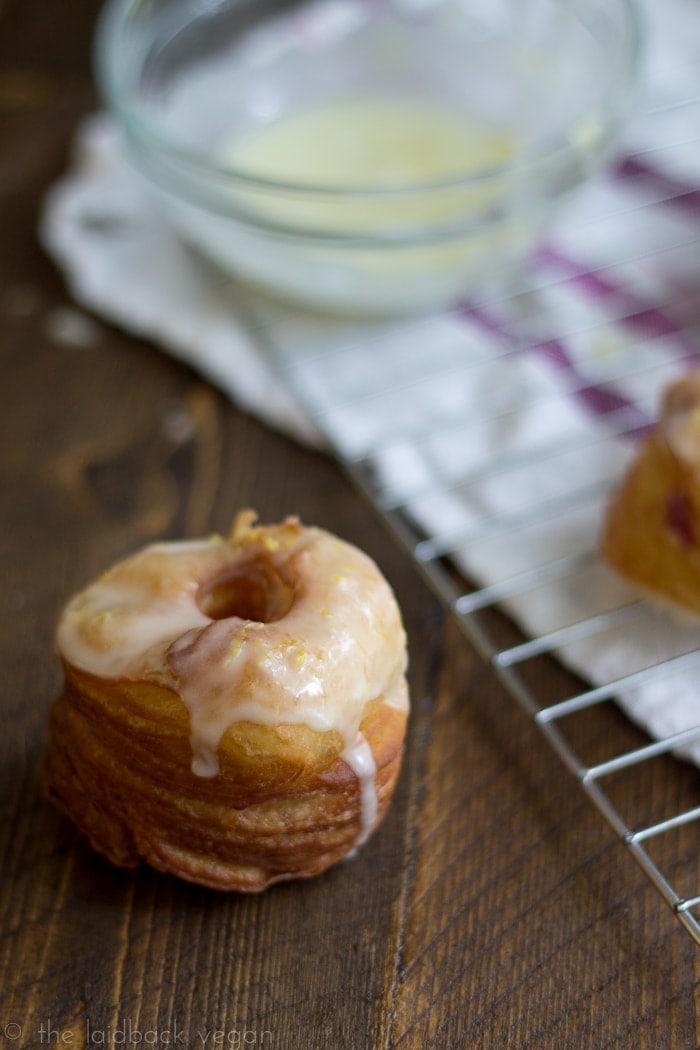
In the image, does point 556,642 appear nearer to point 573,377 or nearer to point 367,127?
point 573,377

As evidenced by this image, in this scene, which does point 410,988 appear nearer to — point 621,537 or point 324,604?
point 324,604

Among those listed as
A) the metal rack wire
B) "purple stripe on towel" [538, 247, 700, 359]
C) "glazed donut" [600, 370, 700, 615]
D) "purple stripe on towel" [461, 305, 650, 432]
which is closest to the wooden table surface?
the metal rack wire

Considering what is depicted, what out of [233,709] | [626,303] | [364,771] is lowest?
[626,303]

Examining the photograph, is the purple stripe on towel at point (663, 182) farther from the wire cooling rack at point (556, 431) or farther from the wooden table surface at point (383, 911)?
the wooden table surface at point (383, 911)

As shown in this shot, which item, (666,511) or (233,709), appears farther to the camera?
(666,511)

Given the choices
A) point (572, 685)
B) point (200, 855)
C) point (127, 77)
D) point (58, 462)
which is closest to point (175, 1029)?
point (200, 855)

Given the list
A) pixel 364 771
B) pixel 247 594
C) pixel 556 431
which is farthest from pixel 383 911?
pixel 556 431
